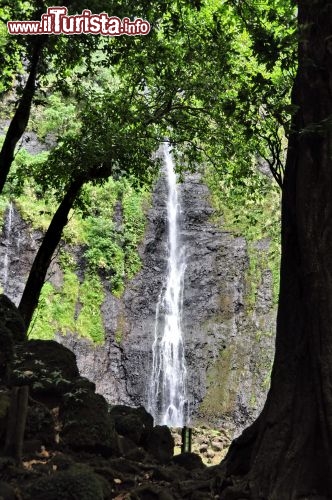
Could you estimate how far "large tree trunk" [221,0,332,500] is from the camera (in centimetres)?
417

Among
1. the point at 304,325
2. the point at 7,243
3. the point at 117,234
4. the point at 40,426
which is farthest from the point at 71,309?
the point at 304,325

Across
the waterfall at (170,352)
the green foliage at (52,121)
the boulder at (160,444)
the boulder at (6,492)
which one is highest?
the green foliage at (52,121)

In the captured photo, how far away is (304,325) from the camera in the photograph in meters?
4.57

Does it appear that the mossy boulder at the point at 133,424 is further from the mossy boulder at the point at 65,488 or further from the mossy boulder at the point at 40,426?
the mossy boulder at the point at 65,488

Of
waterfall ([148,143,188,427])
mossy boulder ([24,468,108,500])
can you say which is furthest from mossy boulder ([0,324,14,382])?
waterfall ([148,143,188,427])

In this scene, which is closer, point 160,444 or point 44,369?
point 44,369

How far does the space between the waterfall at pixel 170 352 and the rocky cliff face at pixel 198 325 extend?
0.69ft

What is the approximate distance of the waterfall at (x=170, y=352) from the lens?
1753 cm

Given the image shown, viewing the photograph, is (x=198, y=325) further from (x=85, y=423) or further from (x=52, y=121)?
(x=85, y=423)

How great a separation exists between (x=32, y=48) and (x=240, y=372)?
1315 centimetres

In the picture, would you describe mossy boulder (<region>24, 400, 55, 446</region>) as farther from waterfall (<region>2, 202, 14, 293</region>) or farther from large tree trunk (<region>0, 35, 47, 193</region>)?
waterfall (<region>2, 202, 14, 293</region>)

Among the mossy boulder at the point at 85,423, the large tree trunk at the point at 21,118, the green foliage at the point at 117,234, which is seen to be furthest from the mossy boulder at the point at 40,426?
the green foliage at the point at 117,234

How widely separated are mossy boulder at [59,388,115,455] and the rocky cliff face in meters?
12.3

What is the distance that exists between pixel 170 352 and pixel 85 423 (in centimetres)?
1365
